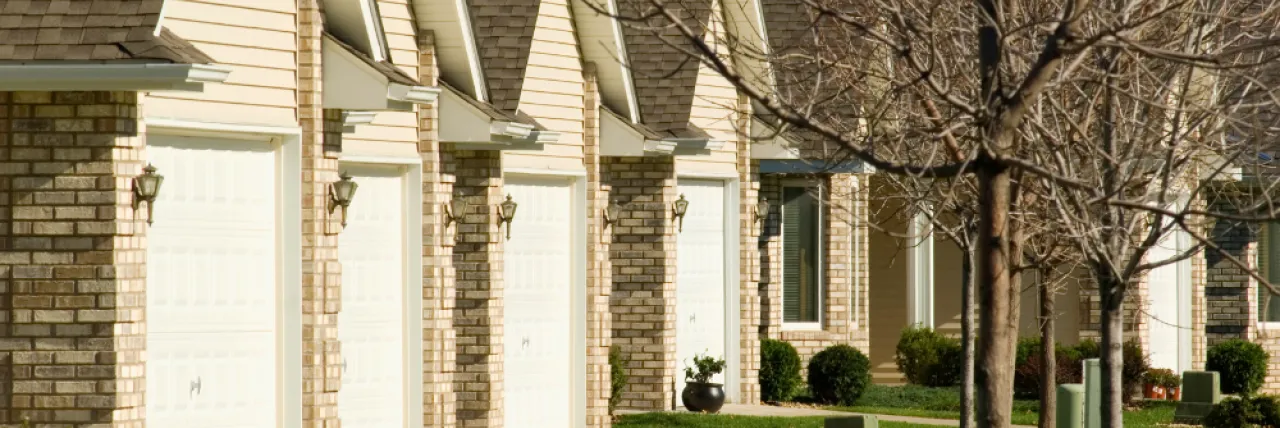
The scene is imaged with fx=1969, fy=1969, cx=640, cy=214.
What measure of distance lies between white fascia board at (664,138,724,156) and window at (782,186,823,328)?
6.17 m

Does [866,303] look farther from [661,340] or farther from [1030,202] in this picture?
[1030,202]

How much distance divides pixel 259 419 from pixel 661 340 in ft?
34.0

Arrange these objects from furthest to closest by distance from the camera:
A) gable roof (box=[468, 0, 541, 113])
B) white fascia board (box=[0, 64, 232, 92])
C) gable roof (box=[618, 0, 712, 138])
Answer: gable roof (box=[618, 0, 712, 138]), gable roof (box=[468, 0, 541, 113]), white fascia board (box=[0, 64, 232, 92])

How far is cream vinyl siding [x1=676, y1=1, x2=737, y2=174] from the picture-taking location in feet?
80.9

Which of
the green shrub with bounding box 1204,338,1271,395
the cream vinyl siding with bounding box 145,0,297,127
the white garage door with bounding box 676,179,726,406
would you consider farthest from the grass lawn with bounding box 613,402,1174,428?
the cream vinyl siding with bounding box 145,0,297,127

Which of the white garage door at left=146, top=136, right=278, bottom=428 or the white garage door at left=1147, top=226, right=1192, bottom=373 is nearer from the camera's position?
the white garage door at left=146, top=136, right=278, bottom=428

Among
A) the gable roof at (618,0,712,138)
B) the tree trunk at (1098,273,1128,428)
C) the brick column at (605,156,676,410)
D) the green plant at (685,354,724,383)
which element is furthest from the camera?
the green plant at (685,354,724,383)

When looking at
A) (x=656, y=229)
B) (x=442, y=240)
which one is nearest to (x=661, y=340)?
(x=656, y=229)

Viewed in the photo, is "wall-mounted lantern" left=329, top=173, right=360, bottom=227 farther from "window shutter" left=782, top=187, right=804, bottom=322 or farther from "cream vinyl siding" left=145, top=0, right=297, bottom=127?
"window shutter" left=782, top=187, right=804, bottom=322

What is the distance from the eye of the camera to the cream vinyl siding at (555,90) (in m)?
19.5

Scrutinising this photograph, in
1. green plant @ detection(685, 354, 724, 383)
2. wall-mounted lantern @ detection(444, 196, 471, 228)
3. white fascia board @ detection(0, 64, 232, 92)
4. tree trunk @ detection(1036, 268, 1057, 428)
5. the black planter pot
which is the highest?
white fascia board @ detection(0, 64, 232, 92)

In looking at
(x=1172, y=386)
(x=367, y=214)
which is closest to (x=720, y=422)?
(x=367, y=214)

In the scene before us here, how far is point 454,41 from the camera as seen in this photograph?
16.8 metres

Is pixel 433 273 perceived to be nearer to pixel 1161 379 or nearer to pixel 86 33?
pixel 86 33
